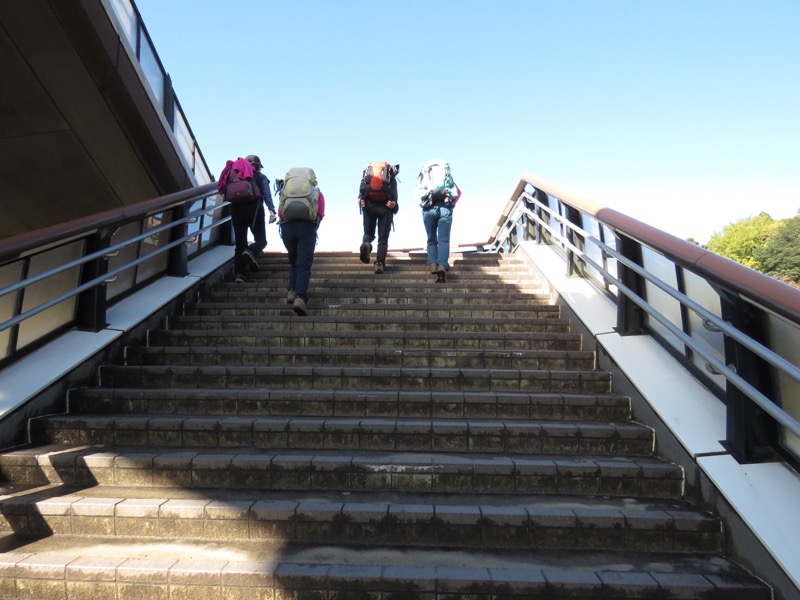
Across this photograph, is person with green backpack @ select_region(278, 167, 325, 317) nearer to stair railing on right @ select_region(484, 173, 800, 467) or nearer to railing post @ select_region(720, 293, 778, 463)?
stair railing on right @ select_region(484, 173, 800, 467)

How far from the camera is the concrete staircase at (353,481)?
2.36 metres

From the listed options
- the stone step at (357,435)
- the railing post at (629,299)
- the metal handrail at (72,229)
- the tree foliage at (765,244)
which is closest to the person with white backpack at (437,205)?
the railing post at (629,299)

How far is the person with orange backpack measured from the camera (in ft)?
22.6

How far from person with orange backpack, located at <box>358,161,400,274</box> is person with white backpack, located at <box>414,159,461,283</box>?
1.36 feet

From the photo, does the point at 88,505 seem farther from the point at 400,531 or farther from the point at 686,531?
the point at 686,531

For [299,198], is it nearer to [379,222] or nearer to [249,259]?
[249,259]

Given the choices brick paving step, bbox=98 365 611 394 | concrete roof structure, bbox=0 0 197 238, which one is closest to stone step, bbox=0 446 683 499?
brick paving step, bbox=98 365 611 394

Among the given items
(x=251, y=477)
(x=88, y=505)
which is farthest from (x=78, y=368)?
(x=251, y=477)

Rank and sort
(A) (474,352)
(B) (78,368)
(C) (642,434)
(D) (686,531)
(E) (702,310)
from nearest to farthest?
(D) (686,531) < (E) (702,310) < (C) (642,434) < (B) (78,368) < (A) (474,352)

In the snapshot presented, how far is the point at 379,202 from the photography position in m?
6.92

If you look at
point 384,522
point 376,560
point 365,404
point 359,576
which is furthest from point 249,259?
point 359,576

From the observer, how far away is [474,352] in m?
4.31

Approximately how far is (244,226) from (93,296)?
2.59 meters

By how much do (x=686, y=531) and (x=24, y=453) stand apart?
145 inches
